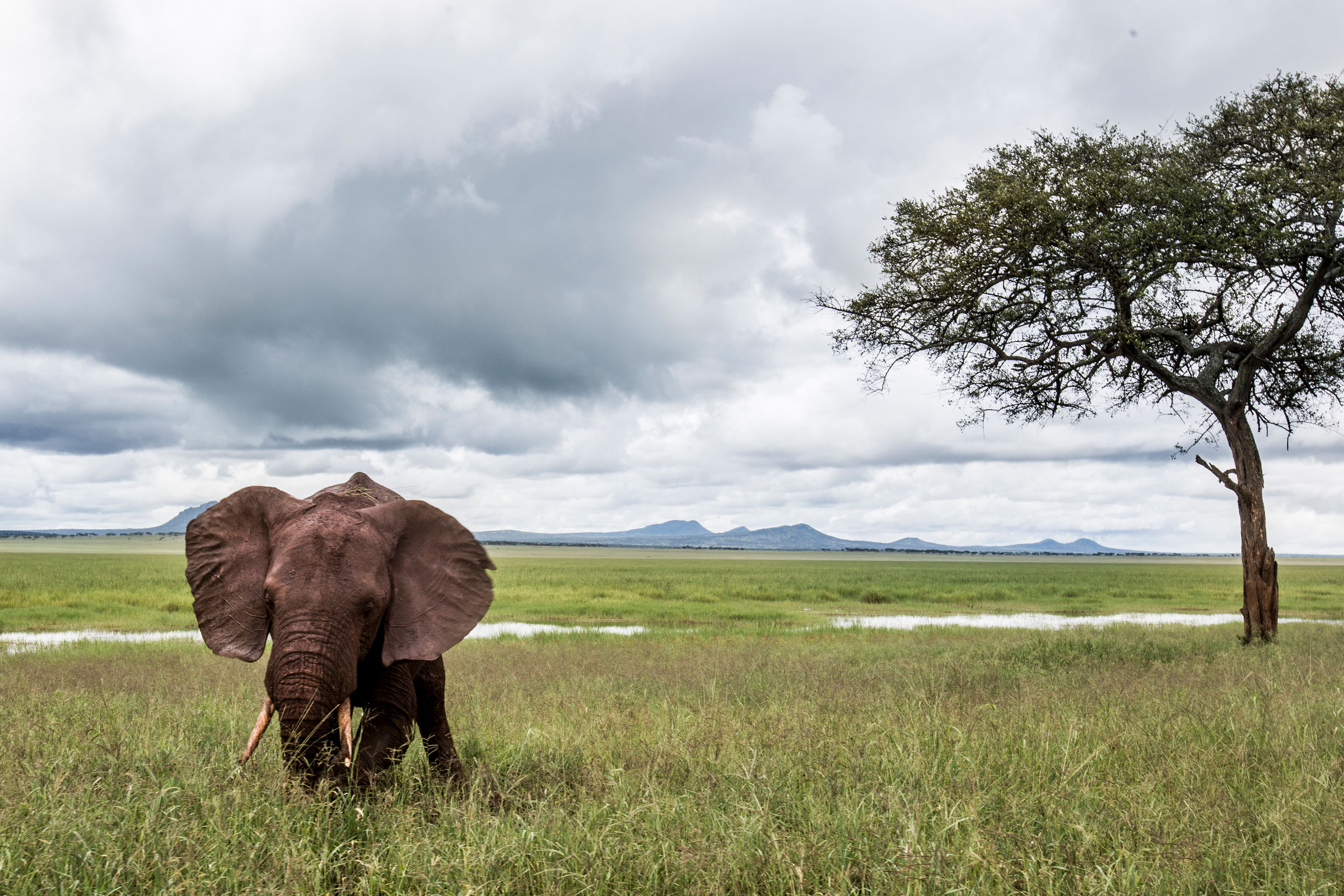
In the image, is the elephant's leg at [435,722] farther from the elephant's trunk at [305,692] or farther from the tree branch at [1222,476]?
the tree branch at [1222,476]

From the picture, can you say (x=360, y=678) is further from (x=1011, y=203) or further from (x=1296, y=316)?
(x=1296, y=316)

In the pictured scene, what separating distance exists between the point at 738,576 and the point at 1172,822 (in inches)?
2342

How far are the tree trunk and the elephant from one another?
16917 millimetres

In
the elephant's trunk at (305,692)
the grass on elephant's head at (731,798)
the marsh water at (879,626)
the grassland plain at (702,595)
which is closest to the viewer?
the grass on elephant's head at (731,798)

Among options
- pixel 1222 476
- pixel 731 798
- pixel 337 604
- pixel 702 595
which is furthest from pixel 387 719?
pixel 702 595

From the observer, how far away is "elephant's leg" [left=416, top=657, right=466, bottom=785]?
737 centimetres

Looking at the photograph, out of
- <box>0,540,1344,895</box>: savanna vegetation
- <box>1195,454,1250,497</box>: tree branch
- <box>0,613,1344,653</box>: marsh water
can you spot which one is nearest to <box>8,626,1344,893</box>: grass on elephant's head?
<box>0,540,1344,895</box>: savanna vegetation

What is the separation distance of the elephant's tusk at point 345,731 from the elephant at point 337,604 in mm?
14

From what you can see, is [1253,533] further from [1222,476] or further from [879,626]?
[879,626]

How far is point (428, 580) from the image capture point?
22.0 ft

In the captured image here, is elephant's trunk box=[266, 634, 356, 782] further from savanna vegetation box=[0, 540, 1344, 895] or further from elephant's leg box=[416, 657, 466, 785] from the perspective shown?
elephant's leg box=[416, 657, 466, 785]

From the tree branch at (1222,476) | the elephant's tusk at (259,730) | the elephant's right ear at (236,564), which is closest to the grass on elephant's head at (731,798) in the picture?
the elephant's tusk at (259,730)

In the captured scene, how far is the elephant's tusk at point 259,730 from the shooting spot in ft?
18.5

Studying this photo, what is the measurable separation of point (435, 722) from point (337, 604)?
6.94ft
